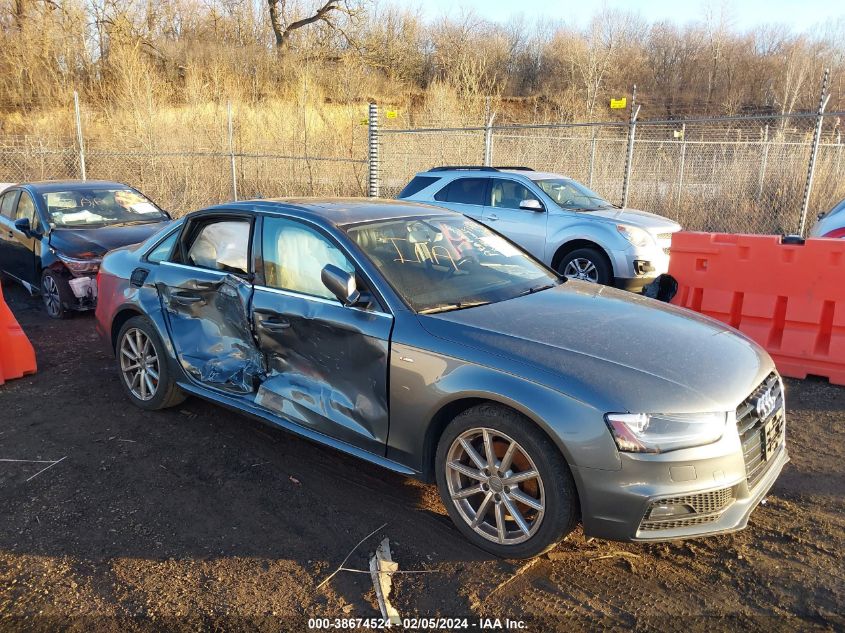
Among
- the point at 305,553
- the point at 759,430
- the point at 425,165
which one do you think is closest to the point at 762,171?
the point at 425,165

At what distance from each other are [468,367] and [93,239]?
6395mm

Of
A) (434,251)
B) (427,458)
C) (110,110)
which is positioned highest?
(110,110)

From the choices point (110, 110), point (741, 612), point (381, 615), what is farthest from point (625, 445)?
point (110, 110)

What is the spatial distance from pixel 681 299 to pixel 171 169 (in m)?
15.9

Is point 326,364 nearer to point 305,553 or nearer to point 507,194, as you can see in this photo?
point 305,553

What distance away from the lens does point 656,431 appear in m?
2.66

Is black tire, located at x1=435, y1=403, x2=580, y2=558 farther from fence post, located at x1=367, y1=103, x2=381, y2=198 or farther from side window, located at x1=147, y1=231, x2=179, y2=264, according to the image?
fence post, located at x1=367, y1=103, x2=381, y2=198

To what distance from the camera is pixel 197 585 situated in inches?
113

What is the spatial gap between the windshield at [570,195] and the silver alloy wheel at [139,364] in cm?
598

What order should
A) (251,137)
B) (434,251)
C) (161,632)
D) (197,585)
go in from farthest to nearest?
(251,137)
(434,251)
(197,585)
(161,632)

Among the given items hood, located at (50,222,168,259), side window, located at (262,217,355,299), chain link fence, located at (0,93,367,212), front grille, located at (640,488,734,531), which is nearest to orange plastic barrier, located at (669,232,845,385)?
front grille, located at (640,488,734,531)

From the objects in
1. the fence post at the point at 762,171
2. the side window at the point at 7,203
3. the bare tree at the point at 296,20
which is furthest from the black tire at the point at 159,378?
the bare tree at the point at 296,20

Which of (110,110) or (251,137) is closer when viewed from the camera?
(251,137)

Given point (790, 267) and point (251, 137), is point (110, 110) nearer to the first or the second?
point (251, 137)
